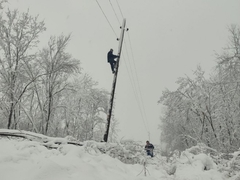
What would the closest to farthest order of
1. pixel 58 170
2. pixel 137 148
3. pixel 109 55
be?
pixel 58 170 → pixel 137 148 → pixel 109 55

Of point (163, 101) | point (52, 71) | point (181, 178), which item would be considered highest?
point (52, 71)

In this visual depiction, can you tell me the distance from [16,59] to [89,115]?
1348cm

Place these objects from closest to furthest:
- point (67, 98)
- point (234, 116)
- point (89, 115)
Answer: point (234, 116) → point (67, 98) → point (89, 115)

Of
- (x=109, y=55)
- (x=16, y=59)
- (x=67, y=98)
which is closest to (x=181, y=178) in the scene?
(x=109, y=55)

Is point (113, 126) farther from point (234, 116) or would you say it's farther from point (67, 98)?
point (234, 116)

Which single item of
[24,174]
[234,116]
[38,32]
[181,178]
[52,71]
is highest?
[38,32]

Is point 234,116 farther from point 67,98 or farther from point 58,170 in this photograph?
point 67,98

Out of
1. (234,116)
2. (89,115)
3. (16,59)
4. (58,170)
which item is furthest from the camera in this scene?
(89,115)

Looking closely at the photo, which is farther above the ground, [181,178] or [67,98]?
[67,98]

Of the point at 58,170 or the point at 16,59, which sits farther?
the point at 16,59

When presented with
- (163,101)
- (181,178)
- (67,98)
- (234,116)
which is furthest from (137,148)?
(67,98)

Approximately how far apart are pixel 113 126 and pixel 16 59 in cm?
1951

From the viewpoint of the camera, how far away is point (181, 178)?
4012 millimetres

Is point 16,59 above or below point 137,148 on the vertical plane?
above
